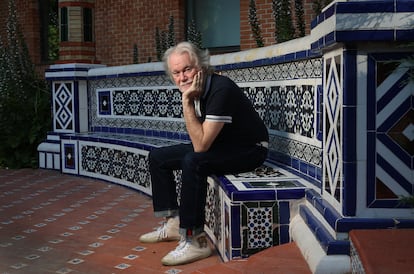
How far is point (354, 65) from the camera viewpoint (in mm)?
2609

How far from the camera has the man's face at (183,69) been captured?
4.06 metres

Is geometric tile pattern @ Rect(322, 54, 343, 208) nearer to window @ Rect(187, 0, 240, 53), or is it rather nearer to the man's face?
the man's face

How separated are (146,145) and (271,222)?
10.3 ft

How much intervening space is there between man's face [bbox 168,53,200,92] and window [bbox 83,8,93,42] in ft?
17.3

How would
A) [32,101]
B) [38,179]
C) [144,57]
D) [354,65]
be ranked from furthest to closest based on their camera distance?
[144,57] → [32,101] → [38,179] → [354,65]

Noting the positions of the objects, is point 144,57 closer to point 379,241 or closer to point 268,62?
point 268,62

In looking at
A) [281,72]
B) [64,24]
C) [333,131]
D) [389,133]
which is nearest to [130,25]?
[64,24]

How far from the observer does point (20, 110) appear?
9.00 meters

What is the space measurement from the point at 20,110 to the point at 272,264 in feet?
22.7

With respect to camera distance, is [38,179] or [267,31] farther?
[267,31]

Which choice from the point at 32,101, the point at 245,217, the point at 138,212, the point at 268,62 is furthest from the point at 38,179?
the point at 245,217

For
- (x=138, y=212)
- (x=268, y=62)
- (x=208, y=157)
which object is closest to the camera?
(x=208, y=157)

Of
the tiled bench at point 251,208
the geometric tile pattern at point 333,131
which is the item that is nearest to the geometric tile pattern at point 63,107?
the tiled bench at point 251,208

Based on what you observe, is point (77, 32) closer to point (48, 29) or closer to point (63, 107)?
point (63, 107)
